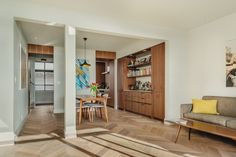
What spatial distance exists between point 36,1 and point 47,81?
7.13m

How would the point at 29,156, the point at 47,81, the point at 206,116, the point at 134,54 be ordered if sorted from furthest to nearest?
the point at 47,81
the point at 134,54
the point at 206,116
the point at 29,156

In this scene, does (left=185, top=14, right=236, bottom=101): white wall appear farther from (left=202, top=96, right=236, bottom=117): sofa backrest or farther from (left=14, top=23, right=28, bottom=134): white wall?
(left=14, top=23, right=28, bottom=134): white wall

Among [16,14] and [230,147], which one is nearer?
[230,147]

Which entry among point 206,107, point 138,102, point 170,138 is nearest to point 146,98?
point 138,102

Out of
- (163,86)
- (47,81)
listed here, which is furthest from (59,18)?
(47,81)

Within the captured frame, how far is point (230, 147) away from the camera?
9.86 ft

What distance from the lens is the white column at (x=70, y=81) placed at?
11.6ft

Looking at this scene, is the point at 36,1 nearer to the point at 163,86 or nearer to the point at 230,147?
the point at 163,86

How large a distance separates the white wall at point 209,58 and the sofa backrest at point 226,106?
0.21 metres

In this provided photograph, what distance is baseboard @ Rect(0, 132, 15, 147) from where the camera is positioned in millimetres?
3068

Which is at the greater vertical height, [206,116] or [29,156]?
[206,116]

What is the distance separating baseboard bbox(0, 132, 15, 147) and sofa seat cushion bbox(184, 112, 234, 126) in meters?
3.42

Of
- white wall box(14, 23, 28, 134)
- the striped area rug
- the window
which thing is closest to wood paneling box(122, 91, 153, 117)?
the striped area rug

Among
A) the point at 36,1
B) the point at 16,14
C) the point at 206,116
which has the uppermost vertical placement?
the point at 36,1
